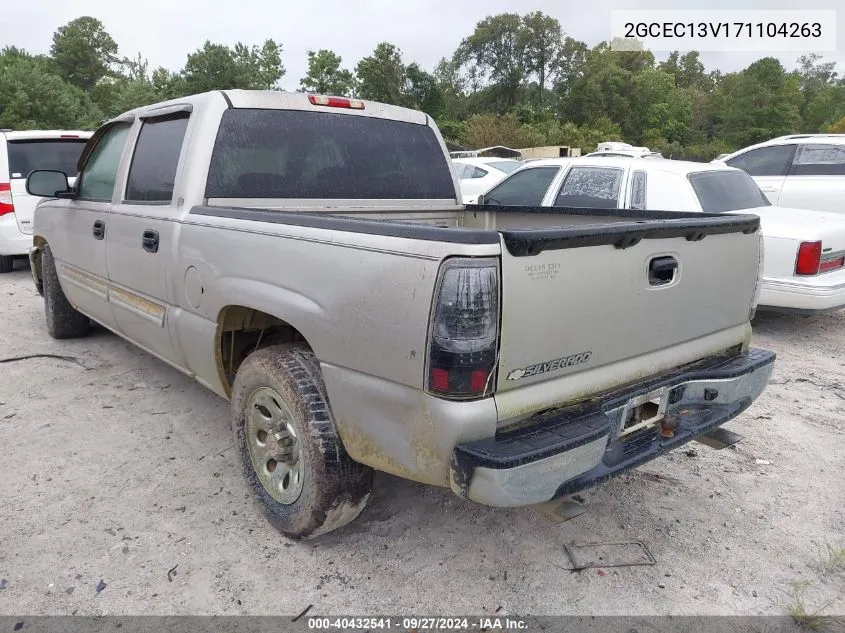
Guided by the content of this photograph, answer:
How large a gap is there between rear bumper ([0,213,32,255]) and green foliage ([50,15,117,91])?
66.7 metres

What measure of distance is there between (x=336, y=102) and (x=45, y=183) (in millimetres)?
2192

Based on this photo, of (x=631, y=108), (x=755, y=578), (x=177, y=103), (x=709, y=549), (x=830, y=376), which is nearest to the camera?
(x=755, y=578)

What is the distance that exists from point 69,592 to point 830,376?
→ 512 centimetres

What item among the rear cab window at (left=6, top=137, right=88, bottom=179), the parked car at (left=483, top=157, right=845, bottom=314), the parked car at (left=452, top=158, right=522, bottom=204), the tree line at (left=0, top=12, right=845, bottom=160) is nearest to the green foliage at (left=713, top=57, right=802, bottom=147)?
the tree line at (left=0, top=12, right=845, bottom=160)

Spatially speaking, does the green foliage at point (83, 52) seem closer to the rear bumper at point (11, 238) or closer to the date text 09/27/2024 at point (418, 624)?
the rear bumper at point (11, 238)

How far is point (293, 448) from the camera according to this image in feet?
8.27

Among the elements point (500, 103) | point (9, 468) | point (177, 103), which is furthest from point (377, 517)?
point (500, 103)

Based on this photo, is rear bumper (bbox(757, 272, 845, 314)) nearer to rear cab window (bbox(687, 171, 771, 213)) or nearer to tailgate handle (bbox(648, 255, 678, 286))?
rear cab window (bbox(687, 171, 771, 213))

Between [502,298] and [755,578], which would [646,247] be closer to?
[502,298]

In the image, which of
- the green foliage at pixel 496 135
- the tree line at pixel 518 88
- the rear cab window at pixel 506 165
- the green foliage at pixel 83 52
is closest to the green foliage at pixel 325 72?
the tree line at pixel 518 88

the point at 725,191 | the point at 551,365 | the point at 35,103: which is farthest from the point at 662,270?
the point at 35,103

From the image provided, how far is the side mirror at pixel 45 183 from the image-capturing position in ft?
13.6

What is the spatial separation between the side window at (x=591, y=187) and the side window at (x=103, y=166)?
12.3 feet

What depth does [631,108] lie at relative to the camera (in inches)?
2430
